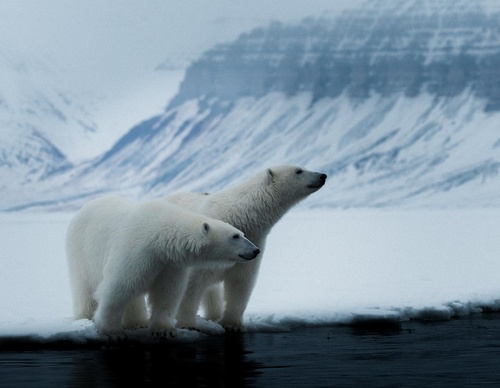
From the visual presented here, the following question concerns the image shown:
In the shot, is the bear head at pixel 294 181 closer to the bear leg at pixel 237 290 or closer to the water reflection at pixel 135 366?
the bear leg at pixel 237 290

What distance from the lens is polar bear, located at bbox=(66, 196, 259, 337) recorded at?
912cm

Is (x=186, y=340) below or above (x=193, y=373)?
above

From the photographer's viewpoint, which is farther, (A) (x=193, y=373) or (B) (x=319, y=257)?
(B) (x=319, y=257)

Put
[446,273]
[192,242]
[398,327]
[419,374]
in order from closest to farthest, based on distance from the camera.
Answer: [419,374] < [192,242] < [398,327] < [446,273]

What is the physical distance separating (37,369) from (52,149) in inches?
6469

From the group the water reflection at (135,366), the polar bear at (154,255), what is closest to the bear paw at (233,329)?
the water reflection at (135,366)

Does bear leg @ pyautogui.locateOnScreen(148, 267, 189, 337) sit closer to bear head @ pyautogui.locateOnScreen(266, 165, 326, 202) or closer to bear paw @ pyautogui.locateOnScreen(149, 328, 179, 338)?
bear paw @ pyautogui.locateOnScreen(149, 328, 179, 338)

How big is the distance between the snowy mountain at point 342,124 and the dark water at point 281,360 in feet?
423

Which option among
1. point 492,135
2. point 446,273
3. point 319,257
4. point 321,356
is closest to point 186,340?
point 321,356

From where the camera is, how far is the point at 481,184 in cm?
14475

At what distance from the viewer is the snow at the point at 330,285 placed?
430 inches

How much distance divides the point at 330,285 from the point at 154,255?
7.94 metres

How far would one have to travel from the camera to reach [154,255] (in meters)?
9.14

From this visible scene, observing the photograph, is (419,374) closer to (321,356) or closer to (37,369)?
(321,356)
